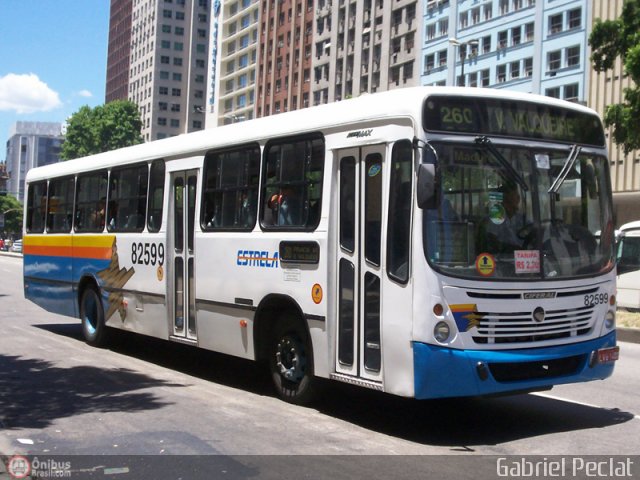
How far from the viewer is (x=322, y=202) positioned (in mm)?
8555

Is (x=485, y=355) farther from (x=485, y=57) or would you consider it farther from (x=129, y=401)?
(x=485, y=57)

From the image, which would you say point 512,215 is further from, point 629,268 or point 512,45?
point 512,45

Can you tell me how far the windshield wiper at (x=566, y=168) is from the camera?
26.2ft

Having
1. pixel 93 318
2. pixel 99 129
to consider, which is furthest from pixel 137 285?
pixel 99 129

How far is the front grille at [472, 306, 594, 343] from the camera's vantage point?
24.3 ft

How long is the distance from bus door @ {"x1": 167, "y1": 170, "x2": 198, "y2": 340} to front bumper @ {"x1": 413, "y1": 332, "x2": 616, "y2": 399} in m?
4.33

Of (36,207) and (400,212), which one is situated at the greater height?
(36,207)

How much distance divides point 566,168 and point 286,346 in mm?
3296

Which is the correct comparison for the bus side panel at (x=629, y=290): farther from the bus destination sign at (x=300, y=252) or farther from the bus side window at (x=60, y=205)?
the bus destination sign at (x=300, y=252)

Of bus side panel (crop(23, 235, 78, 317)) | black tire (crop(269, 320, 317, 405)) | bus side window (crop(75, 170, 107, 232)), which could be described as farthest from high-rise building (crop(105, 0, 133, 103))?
black tire (crop(269, 320, 317, 405))

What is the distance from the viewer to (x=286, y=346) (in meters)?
9.14

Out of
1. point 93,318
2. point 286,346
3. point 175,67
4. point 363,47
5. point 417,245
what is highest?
point 175,67

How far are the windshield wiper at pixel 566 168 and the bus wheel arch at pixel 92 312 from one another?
7.94 meters

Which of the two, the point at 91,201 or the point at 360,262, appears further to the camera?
the point at 91,201
